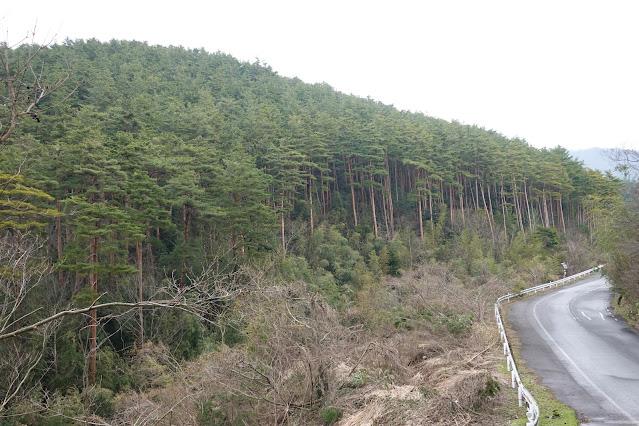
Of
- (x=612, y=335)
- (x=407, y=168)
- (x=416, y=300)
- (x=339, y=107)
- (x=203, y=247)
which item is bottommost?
(x=612, y=335)

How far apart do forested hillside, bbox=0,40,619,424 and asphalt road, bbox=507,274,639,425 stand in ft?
7.28

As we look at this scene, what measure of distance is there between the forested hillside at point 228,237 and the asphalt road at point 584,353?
222 centimetres

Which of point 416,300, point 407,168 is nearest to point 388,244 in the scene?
point 407,168

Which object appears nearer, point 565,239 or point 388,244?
point 388,244

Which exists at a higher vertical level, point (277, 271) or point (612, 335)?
point (277, 271)

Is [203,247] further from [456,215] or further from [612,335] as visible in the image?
[456,215]

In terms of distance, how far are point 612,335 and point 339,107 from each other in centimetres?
4645

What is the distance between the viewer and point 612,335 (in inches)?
719

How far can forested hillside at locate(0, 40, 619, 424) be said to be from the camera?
10961 mm

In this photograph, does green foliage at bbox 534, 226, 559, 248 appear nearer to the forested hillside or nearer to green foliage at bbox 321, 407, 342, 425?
the forested hillside

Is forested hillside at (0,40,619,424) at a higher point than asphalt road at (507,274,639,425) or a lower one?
higher

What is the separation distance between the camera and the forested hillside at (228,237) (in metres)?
11.0

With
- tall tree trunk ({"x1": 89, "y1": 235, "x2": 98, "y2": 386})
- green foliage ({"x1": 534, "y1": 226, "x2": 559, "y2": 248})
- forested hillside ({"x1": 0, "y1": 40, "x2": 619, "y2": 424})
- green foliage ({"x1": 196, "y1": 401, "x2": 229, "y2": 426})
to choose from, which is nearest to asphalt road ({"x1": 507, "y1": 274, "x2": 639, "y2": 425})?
forested hillside ({"x1": 0, "y1": 40, "x2": 619, "y2": 424})

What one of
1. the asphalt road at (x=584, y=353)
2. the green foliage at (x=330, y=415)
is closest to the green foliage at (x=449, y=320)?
the asphalt road at (x=584, y=353)
